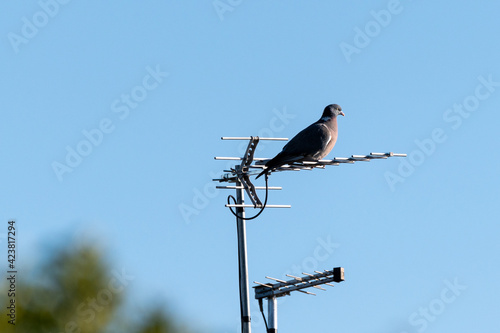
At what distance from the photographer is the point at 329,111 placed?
15.9 m

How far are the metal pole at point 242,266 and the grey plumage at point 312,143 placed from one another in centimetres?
40

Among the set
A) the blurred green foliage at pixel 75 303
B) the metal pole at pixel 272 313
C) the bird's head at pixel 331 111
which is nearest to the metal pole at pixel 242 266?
the metal pole at pixel 272 313

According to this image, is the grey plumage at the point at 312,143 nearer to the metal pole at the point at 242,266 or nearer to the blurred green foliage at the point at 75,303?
the metal pole at the point at 242,266

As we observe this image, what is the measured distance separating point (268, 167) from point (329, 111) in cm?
309

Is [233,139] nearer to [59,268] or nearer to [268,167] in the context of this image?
[268,167]

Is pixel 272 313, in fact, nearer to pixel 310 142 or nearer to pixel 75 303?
pixel 310 142

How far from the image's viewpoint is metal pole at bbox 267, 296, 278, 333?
12.6 meters

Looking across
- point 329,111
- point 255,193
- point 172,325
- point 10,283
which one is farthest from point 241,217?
point 172,325

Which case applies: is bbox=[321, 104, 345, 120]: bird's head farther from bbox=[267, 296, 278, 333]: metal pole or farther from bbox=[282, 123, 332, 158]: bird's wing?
bbox=[267, 296, 278, 333]: metal pole

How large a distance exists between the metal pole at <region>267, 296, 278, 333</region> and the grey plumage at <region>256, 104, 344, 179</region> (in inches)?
63.4

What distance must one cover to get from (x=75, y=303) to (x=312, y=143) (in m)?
10.7

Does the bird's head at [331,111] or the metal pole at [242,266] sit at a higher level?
the bird's head at [331,111]

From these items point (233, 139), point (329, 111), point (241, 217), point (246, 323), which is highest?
point (329, 111)

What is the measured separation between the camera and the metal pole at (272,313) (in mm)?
12594
